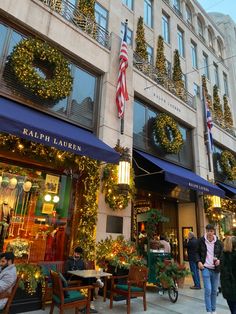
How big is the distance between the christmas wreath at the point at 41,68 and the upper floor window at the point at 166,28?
1202cm

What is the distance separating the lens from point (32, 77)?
8.00 metres

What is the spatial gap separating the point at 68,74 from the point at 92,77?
154 cm

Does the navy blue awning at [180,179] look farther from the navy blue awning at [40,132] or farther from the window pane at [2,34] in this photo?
the window pane at [2,34]

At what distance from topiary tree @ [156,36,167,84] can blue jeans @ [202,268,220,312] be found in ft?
34.6

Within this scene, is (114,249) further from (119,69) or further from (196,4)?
(196,4)

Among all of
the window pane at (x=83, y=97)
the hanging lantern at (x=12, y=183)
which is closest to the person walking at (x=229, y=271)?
the hanging lantern at (x=12, y=183)

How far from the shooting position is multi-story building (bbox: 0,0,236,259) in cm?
822

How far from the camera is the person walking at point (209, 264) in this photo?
602cm

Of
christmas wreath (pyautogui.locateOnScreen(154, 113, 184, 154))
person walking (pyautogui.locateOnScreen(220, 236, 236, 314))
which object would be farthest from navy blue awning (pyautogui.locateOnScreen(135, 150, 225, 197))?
person walking (pyautogui.locateOnScreen(220, 236, 236, 314))

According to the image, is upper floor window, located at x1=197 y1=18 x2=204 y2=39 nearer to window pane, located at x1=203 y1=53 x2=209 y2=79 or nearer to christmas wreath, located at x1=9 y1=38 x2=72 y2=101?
window pane, located at x1=203 y1=53 x2=209 y2=79

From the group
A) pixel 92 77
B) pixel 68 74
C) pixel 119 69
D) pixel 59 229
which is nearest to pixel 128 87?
→ pixel 119 69

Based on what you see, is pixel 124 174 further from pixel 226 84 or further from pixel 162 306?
pixel 226 84

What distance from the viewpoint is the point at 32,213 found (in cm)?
815

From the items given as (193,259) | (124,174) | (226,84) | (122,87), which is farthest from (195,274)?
(226,84)
